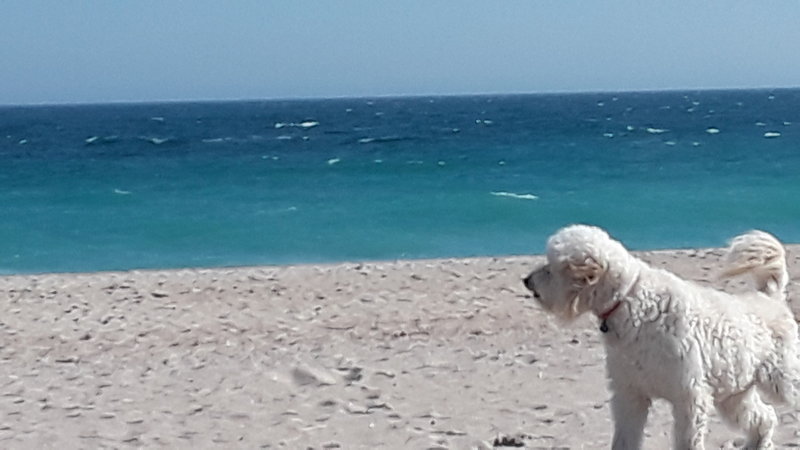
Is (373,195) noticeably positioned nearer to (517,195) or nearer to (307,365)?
(517,195)

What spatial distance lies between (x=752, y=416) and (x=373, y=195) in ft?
82.0

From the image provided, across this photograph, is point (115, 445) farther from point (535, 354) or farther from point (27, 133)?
point (27, 133)

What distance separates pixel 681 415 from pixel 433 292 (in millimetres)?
6865

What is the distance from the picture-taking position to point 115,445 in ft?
21.3

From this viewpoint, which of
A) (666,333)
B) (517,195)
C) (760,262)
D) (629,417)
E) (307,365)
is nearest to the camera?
(666,333)

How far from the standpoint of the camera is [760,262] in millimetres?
5590

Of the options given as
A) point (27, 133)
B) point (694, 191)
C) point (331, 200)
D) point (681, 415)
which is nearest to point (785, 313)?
point (681, 415)

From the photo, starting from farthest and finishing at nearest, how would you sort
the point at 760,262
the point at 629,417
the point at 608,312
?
the point at 760,262 < the point at 629,417 < the point at 608,312

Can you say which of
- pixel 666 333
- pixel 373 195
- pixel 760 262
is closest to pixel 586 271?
pixel 666 333

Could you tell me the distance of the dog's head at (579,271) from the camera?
511 cm

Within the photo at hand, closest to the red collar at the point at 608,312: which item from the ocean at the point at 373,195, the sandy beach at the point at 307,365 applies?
the sandy beach at the point at 307,365

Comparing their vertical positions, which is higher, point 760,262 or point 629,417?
point 760,262

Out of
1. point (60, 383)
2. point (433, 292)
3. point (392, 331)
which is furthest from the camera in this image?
point (433, 292)

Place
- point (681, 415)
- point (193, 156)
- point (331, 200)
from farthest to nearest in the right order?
point (193, 156) → point (331, 200) → point (681, 415)
